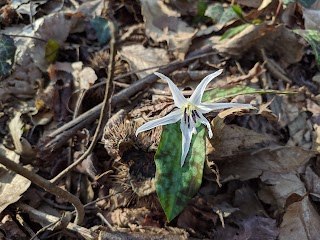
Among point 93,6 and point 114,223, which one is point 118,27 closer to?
point 93,6

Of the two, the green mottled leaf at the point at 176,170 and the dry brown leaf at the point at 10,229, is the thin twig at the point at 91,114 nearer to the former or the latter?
the dry brown leaf at the point at 10,229

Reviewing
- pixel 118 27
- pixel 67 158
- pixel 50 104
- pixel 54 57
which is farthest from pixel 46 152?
pixel 118 27

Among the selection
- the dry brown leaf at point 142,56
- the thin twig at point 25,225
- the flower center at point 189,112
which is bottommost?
the thin twig at point 25,225

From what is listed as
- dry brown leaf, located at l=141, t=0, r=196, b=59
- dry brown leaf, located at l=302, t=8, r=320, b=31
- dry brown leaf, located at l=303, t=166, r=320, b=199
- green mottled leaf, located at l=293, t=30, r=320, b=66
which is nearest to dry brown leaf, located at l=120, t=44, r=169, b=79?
dry brown leaf, located at l=141, t=0, r=196, b=59

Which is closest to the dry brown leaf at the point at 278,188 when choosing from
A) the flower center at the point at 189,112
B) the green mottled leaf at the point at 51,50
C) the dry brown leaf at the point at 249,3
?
the flower center at the point at 189,112

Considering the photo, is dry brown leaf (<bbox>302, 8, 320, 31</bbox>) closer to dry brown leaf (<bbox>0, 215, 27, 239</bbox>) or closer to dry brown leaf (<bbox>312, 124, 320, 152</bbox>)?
dry brown leaf (<bbox>312, 124, 320, 152</bbox>)

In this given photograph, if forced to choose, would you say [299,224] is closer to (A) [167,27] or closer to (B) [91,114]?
(B) [91,114]
